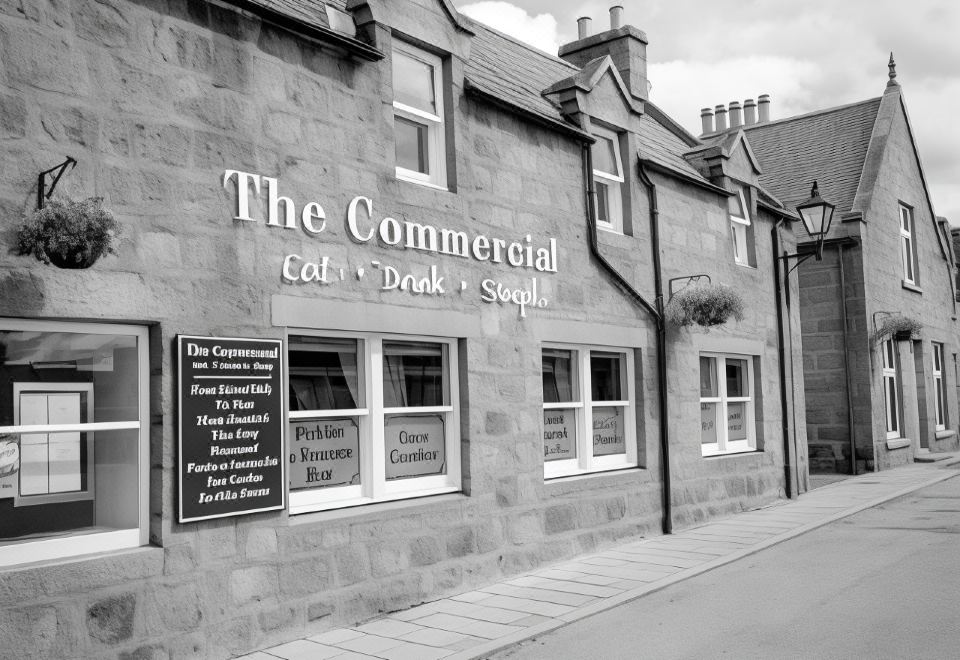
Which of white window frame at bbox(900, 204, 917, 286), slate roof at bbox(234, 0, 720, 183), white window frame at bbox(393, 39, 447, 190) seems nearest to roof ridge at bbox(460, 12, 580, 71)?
slate roof at bbox(234, 0, 720, 183)

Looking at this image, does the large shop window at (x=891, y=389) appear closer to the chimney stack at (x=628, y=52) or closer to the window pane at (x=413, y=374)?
the chimney stack at (x=628, y=52)

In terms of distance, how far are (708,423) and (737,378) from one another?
133cm

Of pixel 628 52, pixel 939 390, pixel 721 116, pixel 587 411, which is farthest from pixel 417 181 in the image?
pixel 721 116

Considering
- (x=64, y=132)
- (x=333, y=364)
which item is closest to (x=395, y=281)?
(x=333, y=364)

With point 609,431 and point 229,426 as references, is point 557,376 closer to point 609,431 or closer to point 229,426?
point 609,431

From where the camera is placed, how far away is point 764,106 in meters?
27.6

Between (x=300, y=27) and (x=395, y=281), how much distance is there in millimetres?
2276

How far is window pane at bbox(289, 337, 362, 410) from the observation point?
24.7 feet

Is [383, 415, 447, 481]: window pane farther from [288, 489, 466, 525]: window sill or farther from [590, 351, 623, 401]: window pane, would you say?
[590, 351, 623, 401]: window pane

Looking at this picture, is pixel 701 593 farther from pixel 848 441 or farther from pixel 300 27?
pixel 848 441

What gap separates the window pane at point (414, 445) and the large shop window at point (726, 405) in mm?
5298

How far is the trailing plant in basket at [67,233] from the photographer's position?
549 cm

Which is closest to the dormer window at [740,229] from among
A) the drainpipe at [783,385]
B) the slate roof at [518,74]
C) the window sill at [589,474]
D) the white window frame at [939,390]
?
the drainpipe at [783,385]

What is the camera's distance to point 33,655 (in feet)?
18.0
